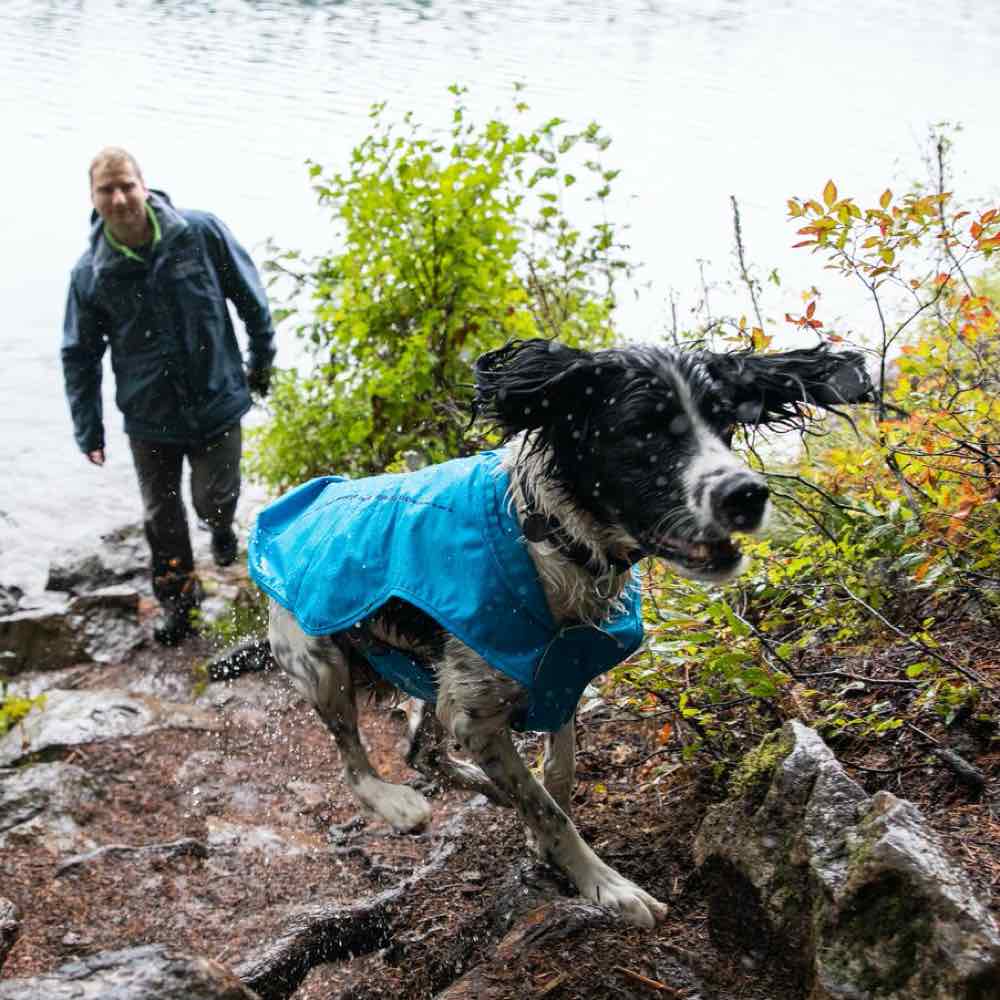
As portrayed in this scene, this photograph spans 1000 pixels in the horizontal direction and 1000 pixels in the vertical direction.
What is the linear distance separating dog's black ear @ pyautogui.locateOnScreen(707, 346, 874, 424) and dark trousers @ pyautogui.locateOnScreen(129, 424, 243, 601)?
13.8 ft

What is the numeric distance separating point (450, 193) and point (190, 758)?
10.3 ft

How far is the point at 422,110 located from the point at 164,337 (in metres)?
9.83

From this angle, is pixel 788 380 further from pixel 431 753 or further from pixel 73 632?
pixel 73 632

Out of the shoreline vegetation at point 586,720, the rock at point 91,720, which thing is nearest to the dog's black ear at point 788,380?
the shoreline vegetation at point 586,720

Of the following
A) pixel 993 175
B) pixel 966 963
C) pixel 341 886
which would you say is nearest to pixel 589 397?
pixel 966 963

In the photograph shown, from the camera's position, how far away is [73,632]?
23.1ft

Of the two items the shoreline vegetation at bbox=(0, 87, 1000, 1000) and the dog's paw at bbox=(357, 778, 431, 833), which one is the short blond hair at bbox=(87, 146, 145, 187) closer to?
the shoreline vegetation at bbox=(0, 87, 1000, 1000)

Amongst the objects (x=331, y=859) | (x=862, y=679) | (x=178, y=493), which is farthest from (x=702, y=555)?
(x=178, y=493)

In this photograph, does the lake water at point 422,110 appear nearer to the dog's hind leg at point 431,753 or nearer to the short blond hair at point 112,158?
the short blond hair at point 112,158

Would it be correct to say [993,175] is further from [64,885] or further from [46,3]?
[46,3]

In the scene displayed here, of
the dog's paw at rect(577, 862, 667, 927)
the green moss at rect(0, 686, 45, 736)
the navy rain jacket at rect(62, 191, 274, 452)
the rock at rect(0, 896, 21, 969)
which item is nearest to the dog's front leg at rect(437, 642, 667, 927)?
the dog's paw at rect(577, 862, 667, 927)

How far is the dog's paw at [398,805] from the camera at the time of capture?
373cm

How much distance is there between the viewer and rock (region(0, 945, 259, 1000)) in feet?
8.64

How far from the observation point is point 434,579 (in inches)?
122
